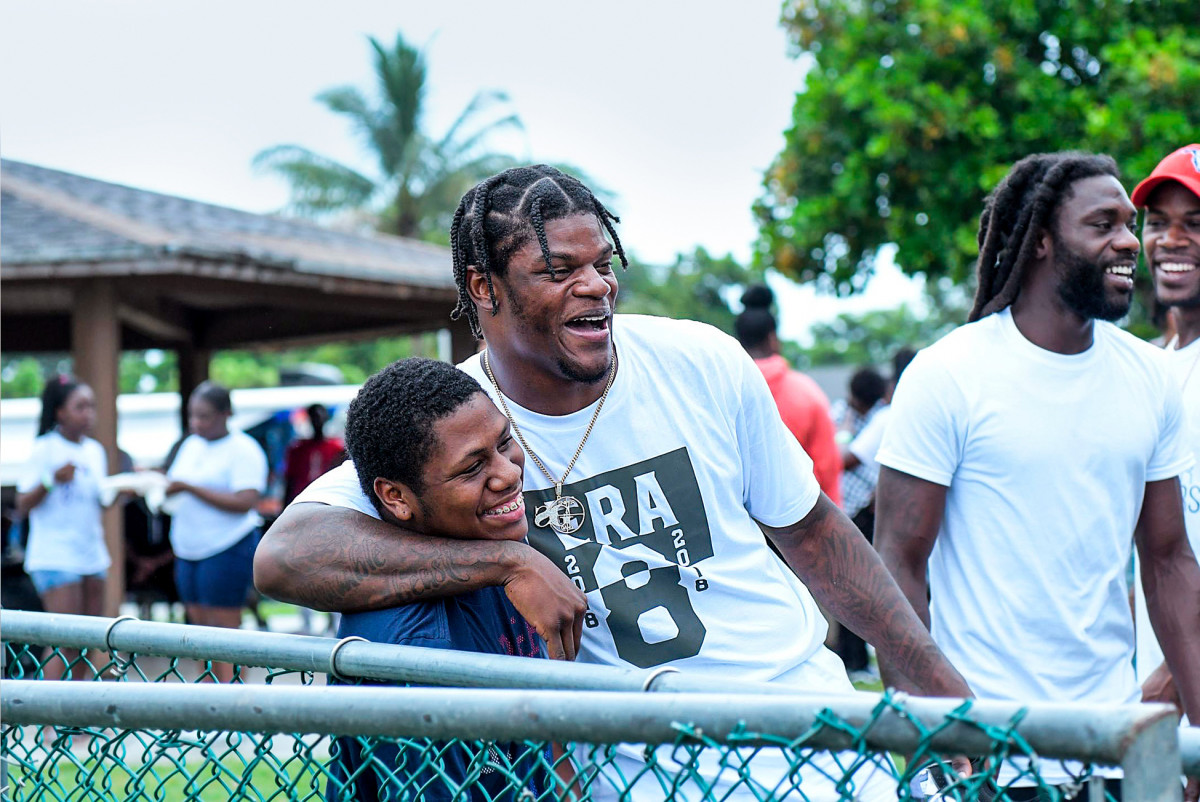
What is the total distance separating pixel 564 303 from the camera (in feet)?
8.35

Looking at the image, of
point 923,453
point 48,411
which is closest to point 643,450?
point 923,453

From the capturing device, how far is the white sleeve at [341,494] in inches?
96.4

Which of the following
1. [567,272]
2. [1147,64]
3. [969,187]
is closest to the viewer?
[567,272]

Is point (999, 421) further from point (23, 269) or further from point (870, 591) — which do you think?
point (23, 269)

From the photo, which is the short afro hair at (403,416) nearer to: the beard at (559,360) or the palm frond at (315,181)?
the beard at (559,360)

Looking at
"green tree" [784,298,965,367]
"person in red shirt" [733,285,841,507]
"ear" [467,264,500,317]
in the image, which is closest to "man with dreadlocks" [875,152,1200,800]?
"ear" [467,264,500,317]

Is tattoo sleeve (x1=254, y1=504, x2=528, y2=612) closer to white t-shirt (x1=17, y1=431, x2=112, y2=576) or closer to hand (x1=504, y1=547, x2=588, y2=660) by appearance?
hand (x1=504, y1=547, x2=588, y2=660)

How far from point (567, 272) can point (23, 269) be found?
745 cm

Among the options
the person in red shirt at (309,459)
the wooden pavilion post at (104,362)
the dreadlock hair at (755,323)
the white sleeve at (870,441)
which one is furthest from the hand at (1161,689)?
the person in red shirt at (309,459)

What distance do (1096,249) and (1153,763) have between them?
2444 mm

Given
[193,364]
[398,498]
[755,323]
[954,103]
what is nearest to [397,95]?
[193,364]

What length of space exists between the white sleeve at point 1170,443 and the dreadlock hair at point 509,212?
1636 mm

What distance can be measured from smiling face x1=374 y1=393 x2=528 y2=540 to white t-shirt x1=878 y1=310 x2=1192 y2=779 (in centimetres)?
130

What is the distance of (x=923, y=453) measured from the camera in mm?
3268
